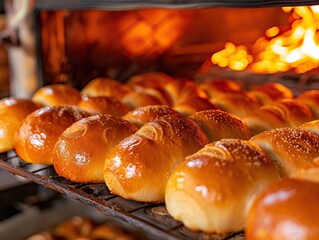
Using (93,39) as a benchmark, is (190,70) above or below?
below

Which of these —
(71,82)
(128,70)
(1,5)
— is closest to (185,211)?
(71,82)

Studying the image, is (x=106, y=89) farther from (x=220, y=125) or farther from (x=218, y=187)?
(x=218, y=187)

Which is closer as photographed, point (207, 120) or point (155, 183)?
point (155, 183)

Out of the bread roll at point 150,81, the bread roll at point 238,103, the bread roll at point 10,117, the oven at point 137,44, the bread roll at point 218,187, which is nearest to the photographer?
the bread roll at point 218,187

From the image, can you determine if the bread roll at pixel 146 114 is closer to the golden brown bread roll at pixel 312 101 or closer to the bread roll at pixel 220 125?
the bread roll at pixel 220 125

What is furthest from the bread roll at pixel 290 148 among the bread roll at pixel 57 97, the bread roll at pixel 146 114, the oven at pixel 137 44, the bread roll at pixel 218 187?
the bread roll at pixel 57 97

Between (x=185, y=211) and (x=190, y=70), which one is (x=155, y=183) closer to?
(x=185, y=211)

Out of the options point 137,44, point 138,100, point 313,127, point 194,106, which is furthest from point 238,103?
point 137,44
